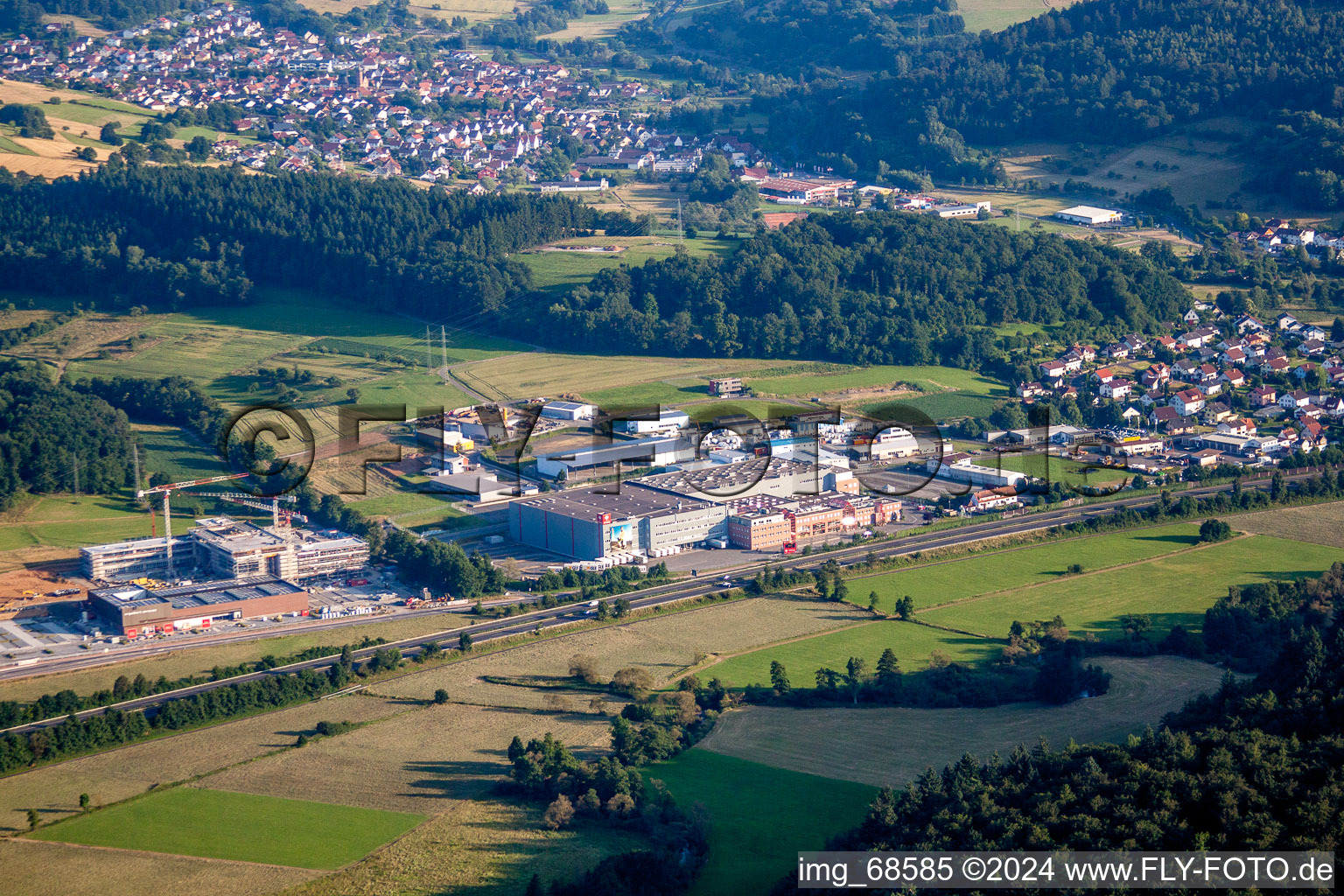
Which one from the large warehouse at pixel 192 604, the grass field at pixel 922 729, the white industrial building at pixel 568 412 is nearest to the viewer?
the grass field at pixel 922 729

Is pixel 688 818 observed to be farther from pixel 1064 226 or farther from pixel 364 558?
pixel 1064 226

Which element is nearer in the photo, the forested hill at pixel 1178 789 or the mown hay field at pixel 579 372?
the forested hill at pixel 1178 789

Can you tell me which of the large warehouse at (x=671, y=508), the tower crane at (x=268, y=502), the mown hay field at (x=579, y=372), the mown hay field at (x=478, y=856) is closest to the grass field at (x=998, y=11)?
the mown hay field at (x=579, y=372)

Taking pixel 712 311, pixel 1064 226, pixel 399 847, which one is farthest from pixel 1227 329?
pixel 399 847

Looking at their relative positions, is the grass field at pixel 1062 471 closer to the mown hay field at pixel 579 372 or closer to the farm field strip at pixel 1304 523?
the farm field strip at pixel 1304 523

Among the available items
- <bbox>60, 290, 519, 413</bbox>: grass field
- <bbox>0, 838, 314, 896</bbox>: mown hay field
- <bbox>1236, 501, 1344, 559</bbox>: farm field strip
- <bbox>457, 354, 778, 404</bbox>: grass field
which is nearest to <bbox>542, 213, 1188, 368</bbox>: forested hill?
<bbox>457, 354, 778, 404</bbox>: grass field

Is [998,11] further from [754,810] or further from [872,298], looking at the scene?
[754,810]
